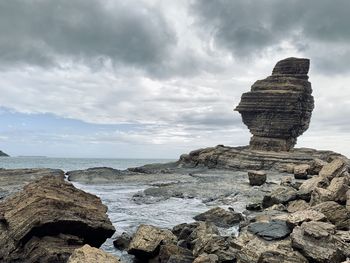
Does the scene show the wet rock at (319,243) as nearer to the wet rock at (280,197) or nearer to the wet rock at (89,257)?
the wet rock at (89,257)

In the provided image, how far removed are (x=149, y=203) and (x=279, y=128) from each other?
53.9 m

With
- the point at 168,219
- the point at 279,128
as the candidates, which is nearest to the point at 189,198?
the point at 168,219

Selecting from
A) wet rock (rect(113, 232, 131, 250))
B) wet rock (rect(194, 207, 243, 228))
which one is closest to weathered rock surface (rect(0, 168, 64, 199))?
wet rock (rect(113, 232, 131, 250))

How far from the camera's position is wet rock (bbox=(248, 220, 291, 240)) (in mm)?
16438

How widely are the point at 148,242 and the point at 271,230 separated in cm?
540

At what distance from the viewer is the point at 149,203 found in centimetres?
3534

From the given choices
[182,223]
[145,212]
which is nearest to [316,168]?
[145,212]

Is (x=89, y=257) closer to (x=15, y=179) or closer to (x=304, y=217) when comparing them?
(x=304, y=217)

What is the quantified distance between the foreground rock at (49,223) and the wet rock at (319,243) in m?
8.48

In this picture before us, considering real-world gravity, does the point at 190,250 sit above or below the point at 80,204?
below

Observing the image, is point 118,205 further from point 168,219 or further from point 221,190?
point 221,190

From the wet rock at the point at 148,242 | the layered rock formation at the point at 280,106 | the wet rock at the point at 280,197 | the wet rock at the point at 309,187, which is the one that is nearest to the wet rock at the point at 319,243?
the wet rock at the point at 148,242

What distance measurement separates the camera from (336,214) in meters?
18.8

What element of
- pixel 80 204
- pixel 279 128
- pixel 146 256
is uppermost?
pixel 279 128
